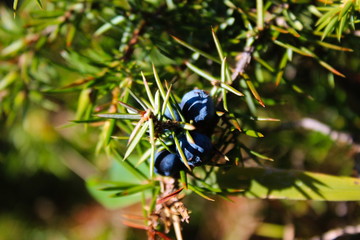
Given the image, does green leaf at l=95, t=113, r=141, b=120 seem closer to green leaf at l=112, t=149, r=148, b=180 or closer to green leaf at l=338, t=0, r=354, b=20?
green leaf at l=112, t=149, r=148, b=180

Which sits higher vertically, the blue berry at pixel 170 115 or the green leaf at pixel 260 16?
the green leaf at pixel 260 16

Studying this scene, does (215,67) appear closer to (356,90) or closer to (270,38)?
(270,38)

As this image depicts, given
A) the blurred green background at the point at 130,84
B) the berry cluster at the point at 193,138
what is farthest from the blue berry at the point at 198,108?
the blurred green background at the point at 130,84

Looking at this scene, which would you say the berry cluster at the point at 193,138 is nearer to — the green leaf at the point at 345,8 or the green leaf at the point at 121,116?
the green leaf at the point at 121,116

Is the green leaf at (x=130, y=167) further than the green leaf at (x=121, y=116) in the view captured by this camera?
Yes

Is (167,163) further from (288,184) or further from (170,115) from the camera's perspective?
(288,184)

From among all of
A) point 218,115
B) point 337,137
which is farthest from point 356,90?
point 218,115
